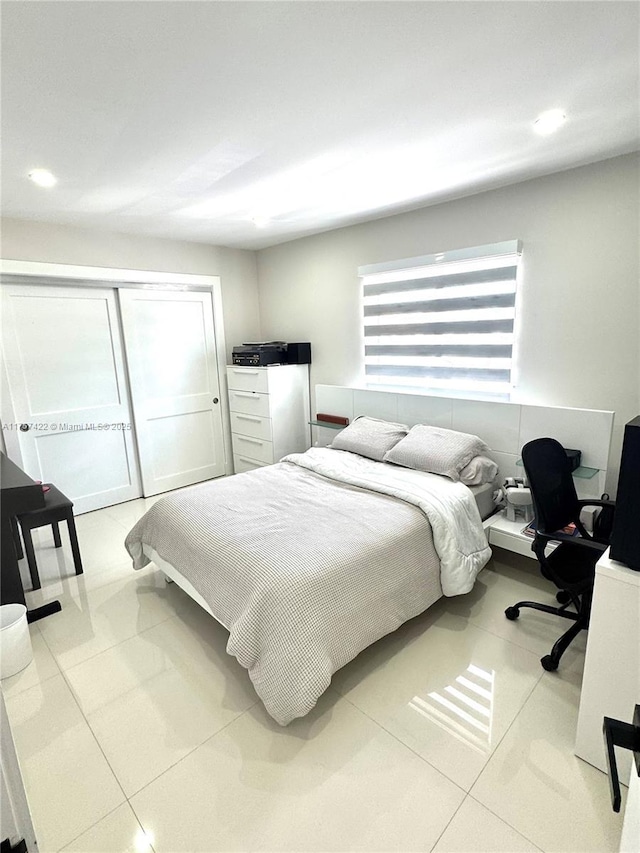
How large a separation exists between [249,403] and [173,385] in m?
0.76

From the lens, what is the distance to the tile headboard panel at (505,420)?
237cm

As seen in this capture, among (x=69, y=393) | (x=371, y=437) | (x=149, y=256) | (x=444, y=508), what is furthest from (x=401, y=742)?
(x=149, y=256)

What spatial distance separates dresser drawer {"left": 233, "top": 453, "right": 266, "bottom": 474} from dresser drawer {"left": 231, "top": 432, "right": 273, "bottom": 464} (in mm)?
37

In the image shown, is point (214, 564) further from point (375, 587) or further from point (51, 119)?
point (51, 119)

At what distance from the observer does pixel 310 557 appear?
1.76 meters

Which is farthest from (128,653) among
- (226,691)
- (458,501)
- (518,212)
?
(518,212)

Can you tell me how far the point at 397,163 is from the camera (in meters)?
2.21

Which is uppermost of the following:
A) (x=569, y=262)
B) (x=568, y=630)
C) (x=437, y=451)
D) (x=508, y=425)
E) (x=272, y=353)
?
(x=569, y=262)

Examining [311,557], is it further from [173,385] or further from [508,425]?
[173,385]

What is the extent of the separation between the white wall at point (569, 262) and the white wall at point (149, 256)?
169 cm

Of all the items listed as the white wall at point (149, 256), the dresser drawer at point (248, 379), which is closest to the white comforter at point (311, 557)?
the dresser drawer at point (248, 379)

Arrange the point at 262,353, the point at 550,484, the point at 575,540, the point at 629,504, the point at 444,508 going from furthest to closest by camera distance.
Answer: the point at 262,353, the point at 444,508, the point at 550,484, the point at 575,540, the point at 629,504

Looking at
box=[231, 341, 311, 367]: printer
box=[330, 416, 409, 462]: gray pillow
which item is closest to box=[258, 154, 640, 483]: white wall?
box=[330, 416, 409, 462]: gray pillow

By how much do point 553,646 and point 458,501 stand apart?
2.57ft
